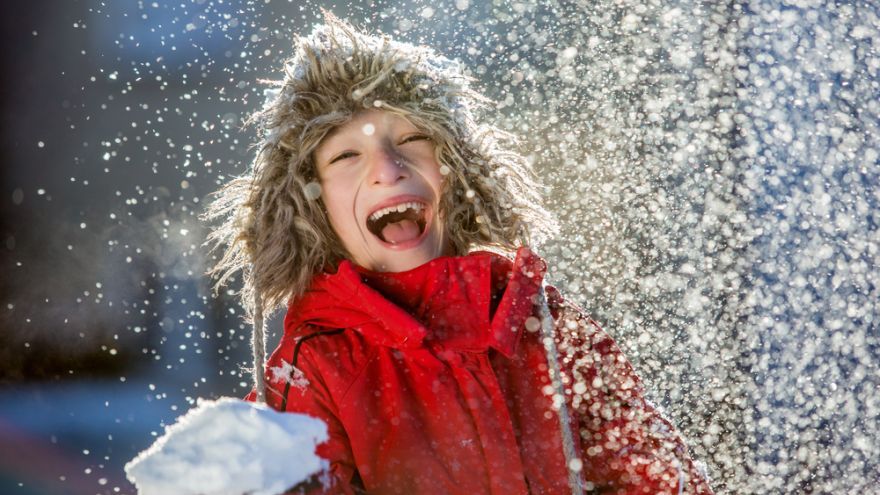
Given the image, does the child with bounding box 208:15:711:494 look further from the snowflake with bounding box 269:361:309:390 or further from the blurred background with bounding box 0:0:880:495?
the blurred background with bounding box 0:0:880:495

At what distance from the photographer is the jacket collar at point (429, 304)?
44.6 inches

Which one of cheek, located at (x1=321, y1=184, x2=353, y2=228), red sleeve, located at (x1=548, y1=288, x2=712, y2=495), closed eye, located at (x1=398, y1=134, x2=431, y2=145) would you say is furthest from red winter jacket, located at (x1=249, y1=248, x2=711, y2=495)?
closed eye, located at (x1=398, y1=134, x2=431, y2=145)

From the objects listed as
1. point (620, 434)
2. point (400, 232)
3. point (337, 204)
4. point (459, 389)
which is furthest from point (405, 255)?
point (620, 434)

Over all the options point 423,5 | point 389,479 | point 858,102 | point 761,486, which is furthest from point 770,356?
point 423,5

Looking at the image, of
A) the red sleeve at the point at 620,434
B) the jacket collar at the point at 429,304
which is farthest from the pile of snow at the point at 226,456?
the red sleeve at the point at 620,434

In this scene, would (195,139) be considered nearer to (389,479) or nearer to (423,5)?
(423,5)

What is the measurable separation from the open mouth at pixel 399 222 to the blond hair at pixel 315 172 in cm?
5

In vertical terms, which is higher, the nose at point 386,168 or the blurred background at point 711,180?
the nose at point 386,168

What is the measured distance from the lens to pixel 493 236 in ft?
4.56

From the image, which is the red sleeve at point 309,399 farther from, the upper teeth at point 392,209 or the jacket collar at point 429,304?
the upper teeth at point 392,209

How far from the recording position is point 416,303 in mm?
1216

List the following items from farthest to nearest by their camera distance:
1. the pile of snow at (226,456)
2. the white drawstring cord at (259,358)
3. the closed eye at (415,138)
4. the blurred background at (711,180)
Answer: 1. the blurred background at (711,180)
2. the closed eye at (415,138)
3. the white drawstring cord at (259,358)
4. the pile of snow at (226,456)

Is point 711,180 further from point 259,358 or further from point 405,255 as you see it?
point 259,358

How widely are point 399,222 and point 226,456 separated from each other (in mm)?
547
